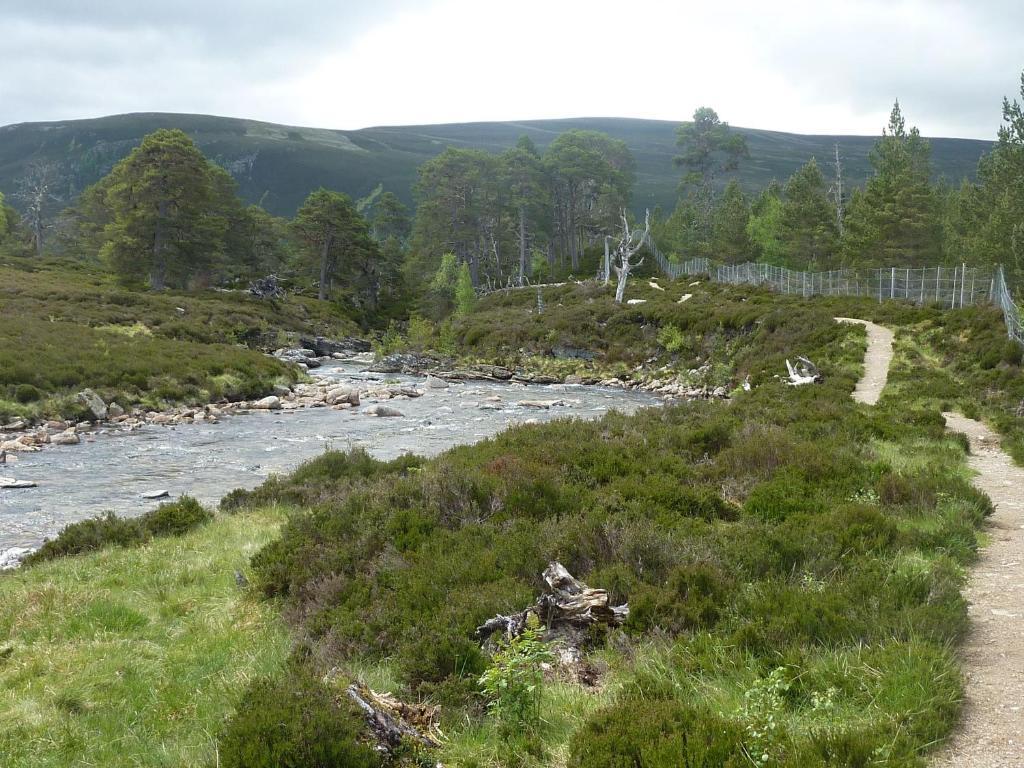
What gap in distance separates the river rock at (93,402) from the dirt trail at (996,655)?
25223 millimetres

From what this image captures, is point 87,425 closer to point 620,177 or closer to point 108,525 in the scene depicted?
point 108,525

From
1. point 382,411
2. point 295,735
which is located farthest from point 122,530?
point 382,411

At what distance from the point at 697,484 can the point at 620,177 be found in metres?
82.3

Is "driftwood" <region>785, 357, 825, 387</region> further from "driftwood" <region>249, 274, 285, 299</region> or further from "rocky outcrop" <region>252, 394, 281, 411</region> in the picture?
"driftwood" <region>249, 274, 285, 299</region>

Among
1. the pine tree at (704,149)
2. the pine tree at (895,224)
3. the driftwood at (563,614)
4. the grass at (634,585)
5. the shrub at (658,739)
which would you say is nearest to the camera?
the shrub at (658,739)

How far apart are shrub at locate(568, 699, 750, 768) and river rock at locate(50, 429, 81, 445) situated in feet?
67.8

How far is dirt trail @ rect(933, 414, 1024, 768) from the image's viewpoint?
393 cm

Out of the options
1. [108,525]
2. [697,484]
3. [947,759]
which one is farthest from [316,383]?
[947,759]

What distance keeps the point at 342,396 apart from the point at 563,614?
24.5 metres

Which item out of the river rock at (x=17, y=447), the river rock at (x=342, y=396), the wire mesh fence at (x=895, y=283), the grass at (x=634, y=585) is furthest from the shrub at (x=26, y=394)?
the wire mesh fence at (x=895, y=283)

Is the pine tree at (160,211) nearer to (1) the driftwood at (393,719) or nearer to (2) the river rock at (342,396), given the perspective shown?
(2) the river rock at (342,396)

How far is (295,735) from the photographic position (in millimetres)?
4199

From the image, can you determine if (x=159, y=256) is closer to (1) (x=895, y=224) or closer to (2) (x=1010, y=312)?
(1) (x=895, y=224)

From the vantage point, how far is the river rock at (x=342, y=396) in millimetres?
28969
